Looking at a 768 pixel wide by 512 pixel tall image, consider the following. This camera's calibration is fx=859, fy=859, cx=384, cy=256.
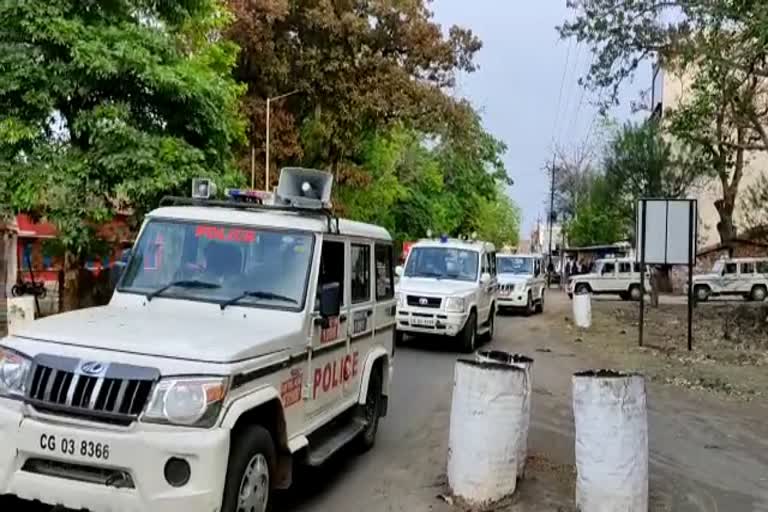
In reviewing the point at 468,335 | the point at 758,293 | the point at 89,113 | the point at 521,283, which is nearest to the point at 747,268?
the point at 758,293

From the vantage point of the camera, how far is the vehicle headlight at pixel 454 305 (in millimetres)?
15812

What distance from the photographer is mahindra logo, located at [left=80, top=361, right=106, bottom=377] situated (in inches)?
186

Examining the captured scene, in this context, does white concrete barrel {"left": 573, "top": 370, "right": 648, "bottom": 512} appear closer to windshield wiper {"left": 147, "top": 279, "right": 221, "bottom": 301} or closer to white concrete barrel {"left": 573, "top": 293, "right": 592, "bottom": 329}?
windshield wiper {"left": 147, "top": 279, "right": 221, "bottom": 301}

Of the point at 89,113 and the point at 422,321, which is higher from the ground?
the point at 89,113

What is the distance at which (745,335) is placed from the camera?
803 inches

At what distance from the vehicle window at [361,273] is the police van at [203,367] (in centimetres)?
3

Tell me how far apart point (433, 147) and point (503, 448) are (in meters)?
50.2

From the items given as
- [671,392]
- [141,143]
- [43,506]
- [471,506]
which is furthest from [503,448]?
[141,143]

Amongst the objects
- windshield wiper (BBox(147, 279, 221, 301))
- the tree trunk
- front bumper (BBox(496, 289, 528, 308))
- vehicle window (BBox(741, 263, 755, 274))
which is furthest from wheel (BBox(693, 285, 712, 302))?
windshield wiper (BBox(147, 279, 221, 301))

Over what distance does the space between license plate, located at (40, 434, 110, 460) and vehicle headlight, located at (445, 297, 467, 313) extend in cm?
1155

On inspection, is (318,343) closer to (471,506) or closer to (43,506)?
(471,506)

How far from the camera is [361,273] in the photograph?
25.5 ft

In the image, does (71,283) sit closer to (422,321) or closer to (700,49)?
(422,321)

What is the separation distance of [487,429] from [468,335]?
10133 mm
